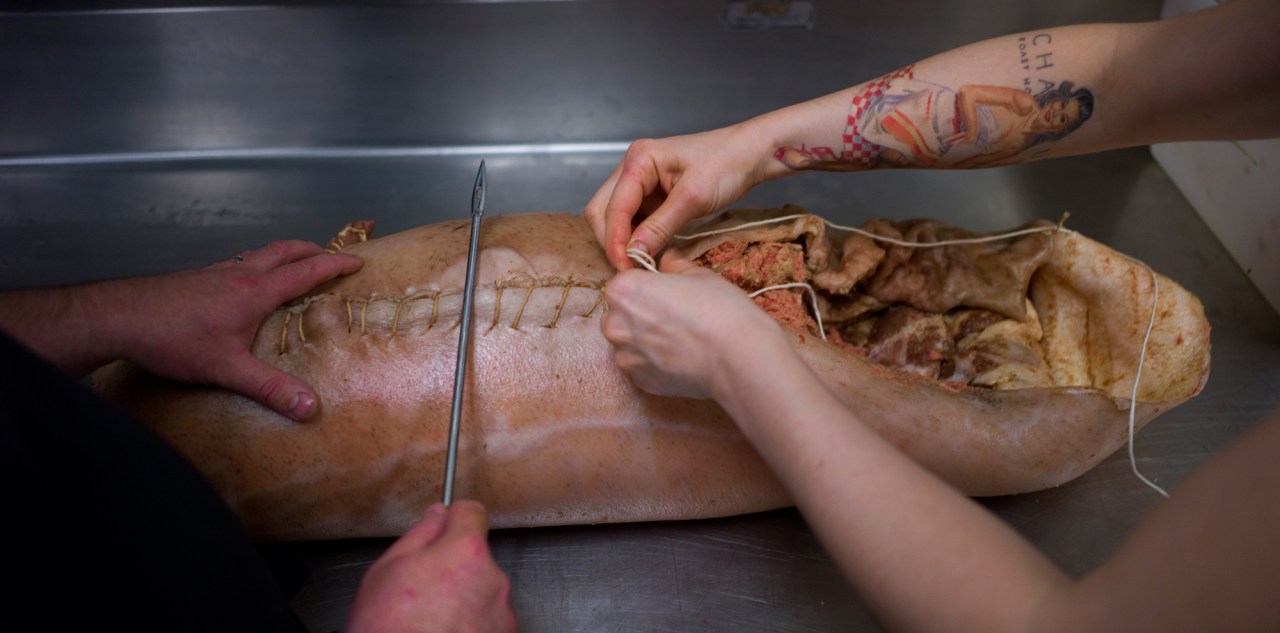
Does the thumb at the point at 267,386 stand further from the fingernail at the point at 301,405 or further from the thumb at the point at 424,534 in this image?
the thumb at the point at 424,534

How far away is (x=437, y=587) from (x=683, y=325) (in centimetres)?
47

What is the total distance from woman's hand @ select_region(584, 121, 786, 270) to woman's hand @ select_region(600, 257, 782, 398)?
208 millimetres

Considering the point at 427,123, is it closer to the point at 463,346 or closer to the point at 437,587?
the point at 463,346

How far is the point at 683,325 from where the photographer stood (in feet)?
3.91

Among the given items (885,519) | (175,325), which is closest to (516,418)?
(175,325)

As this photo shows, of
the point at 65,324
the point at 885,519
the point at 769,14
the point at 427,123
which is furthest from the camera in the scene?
the point at 427,123

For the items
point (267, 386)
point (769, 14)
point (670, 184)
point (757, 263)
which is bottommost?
point (267, 386)

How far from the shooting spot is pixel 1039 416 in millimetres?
1521

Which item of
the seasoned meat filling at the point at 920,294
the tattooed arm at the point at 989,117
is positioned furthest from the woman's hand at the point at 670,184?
the seasoned meat filling at the point at 920,294

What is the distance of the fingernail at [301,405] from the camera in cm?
142

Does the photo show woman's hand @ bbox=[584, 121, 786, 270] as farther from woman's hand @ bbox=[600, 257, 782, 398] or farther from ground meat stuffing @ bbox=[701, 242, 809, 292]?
woman's hand @ bbox=[600, 257, 782, 398]

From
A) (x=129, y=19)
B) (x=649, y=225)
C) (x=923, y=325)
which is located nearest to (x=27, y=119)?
(x=129, y=19)

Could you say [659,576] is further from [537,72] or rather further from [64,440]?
[537,72]

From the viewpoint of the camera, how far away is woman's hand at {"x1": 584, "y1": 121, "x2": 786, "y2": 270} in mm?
1485
